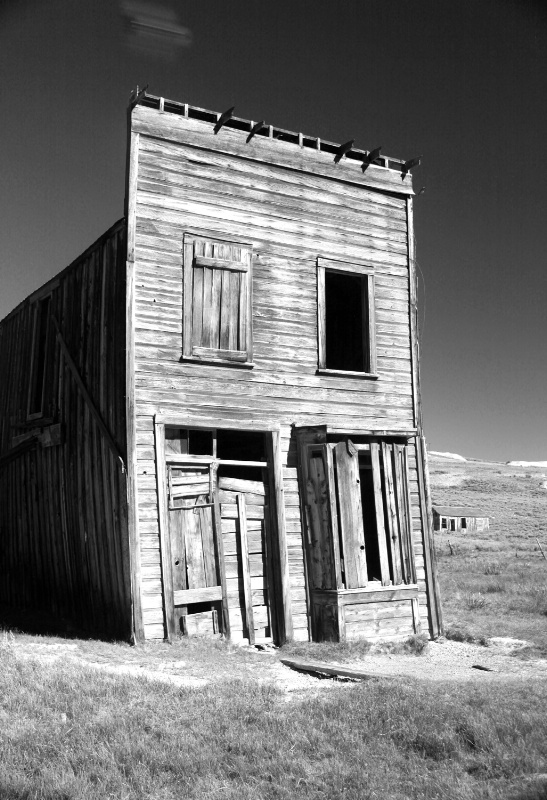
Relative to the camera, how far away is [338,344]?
16469 mm

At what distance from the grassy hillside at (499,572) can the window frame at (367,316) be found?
15.8 ft

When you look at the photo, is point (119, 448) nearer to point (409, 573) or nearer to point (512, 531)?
point (409, 573)

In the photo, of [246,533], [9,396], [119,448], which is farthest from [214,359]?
[9,396]

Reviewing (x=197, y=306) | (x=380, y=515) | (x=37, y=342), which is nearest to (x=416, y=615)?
(x=380, y=515)

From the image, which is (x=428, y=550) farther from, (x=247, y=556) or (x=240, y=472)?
(x=240, y=472)

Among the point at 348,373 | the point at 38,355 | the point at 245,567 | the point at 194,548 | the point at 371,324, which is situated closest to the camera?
the point at 194,548

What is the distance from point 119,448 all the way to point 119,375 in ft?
3.63

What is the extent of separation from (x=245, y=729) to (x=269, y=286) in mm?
7779

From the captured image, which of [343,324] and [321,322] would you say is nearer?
[321,322]

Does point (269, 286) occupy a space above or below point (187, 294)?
above

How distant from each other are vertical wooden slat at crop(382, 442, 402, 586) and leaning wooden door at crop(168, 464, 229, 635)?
2905 mm

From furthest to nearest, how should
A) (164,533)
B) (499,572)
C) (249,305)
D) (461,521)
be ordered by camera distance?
1. (461,521)
2. (499,572)
3. (249,305)
4. (164,533)

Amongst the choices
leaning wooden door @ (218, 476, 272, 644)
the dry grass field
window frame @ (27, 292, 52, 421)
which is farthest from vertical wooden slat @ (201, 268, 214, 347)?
the dry grass field

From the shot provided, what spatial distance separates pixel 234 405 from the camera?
12.2 meters
